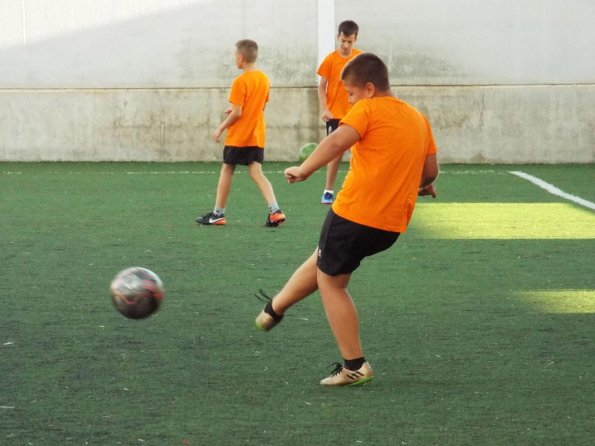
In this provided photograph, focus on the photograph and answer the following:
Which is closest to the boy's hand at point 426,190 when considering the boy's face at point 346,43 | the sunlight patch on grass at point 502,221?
the sunlight patch on grass at point 502,221

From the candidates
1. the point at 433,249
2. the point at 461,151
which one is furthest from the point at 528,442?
the point at 461,151

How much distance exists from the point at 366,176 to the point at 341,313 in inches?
26.2

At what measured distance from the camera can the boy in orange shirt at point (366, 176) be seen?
5594 millimetres

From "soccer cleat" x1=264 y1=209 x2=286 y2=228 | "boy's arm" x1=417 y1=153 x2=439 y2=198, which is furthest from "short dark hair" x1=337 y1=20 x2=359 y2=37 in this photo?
"boy's arm" x1=417 y1=153 x2=439 y2=198

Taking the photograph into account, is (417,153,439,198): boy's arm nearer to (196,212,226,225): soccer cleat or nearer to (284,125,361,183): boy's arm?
(284,125,361,183): boy's arm

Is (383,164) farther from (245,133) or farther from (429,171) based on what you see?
(245,133)

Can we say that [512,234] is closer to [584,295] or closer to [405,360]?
[584,295]

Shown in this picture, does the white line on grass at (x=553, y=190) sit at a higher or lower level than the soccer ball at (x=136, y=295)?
lower

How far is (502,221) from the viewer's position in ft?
41.1

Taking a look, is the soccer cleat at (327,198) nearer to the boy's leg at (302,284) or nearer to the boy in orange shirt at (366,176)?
the boy's leg at (302,284)

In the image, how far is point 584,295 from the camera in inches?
324

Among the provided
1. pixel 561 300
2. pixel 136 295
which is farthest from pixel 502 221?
pixel 136 295

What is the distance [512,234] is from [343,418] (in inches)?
258

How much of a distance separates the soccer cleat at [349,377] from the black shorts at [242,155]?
6617 millimetres
